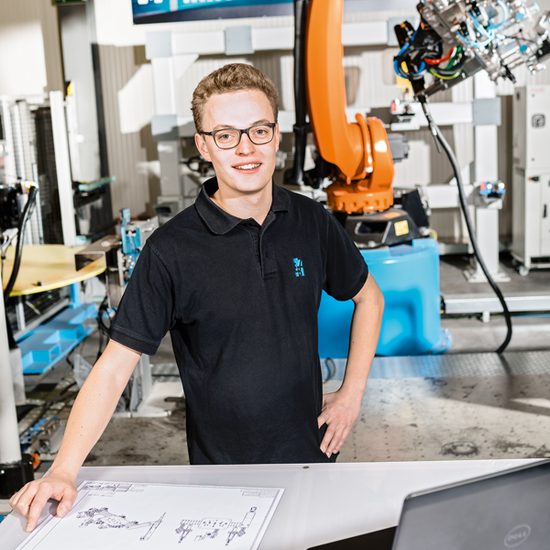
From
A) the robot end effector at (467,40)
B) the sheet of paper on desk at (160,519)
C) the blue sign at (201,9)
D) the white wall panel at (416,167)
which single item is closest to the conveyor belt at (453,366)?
the robot end effector at (467,40)

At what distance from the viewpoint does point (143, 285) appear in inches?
57.2

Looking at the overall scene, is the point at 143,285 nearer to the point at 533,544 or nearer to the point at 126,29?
the point at 533,544

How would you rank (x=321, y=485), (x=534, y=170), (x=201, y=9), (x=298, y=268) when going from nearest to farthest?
(x=321, y=485) → (x=298, y=268) → (x=201, y=9) → (x=534, y=170)

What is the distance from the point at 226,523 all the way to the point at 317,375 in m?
0.56

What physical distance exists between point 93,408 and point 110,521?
23 centimetres

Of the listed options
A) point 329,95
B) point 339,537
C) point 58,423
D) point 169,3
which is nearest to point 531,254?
point 329,95

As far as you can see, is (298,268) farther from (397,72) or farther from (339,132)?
(397,72)

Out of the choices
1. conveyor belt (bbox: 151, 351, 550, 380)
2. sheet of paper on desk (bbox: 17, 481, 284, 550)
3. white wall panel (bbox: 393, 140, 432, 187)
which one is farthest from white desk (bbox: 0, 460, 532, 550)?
white wall panel (bbox: 393, 140, 432, 187)

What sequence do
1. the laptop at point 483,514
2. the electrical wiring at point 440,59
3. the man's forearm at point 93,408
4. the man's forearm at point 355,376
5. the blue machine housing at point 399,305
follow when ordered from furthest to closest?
the blue machine housing at point 399,305 → the electrical wiring at point 440,59 → the man's forearm at point 355,376 → the man's forearm at point 93,408 → the laptop at point 483,514

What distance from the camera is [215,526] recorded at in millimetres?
1171

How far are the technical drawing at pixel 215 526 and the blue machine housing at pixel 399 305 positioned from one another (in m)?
2.63

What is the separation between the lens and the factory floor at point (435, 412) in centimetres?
318

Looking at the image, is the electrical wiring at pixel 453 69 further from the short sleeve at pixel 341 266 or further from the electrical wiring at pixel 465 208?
the short sleeve at pixel 341 266

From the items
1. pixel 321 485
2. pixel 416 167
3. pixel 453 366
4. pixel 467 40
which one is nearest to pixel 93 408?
pixel 321 485
